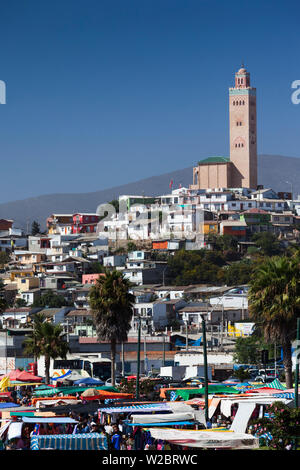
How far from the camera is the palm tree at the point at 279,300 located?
34469 mm

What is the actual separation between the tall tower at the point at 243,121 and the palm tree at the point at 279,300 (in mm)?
148246

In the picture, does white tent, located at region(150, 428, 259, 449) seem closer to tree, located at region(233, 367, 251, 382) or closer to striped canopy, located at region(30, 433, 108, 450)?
striped canopy, located at region(30, 433, 108, 450)

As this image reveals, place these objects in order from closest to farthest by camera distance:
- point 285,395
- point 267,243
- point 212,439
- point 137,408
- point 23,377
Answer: point 212,439, point 137,408, point 285,395, point 23,377, point 267,243

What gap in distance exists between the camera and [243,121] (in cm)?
18812

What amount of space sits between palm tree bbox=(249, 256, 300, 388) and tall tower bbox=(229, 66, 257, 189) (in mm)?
148246

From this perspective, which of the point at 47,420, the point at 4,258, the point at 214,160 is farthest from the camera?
the point at 214,160

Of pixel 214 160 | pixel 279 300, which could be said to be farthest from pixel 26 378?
pixel 214 160

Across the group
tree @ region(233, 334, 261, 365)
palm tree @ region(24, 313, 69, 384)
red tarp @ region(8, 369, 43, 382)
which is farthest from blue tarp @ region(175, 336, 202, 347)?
red tarp @ region(8, 369, 43, 382)

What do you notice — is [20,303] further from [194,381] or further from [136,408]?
[136,408]

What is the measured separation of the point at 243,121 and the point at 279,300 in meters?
156

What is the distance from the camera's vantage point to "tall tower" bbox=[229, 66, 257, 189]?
18412cm

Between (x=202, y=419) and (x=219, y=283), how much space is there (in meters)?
94.4

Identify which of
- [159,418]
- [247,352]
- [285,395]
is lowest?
[159,418]
